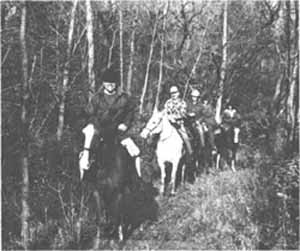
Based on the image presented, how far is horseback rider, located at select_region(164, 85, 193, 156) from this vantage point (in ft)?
36.6

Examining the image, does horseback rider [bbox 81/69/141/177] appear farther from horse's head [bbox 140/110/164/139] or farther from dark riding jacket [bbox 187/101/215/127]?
dark riding jacket [bbox 187/101/215/127]

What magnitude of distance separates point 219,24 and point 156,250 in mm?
22612

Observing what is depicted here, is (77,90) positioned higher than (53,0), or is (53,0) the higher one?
(53,0)

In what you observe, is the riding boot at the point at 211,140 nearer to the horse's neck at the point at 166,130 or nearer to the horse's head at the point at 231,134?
the horse's head at the point at 231,134

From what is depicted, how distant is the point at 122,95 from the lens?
778 centimetres

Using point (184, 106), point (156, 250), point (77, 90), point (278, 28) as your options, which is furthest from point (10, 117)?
point (278, 28)

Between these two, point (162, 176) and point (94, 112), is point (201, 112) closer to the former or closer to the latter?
point (162, 176)

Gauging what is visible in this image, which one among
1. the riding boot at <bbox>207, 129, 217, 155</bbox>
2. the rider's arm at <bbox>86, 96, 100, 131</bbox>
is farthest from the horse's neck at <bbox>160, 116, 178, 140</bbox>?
the riding boot at <bbox>207, 129, 217, 155</bbox>

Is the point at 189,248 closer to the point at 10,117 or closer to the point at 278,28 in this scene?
the point at 10,117

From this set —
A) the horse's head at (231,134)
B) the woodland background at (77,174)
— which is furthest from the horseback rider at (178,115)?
the horse's head at (231,134)

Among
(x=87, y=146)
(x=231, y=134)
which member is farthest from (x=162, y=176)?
(x=231, y=134)

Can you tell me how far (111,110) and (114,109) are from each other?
0.20 feet

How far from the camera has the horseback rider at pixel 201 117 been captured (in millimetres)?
13296

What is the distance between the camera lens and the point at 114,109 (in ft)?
25.1
